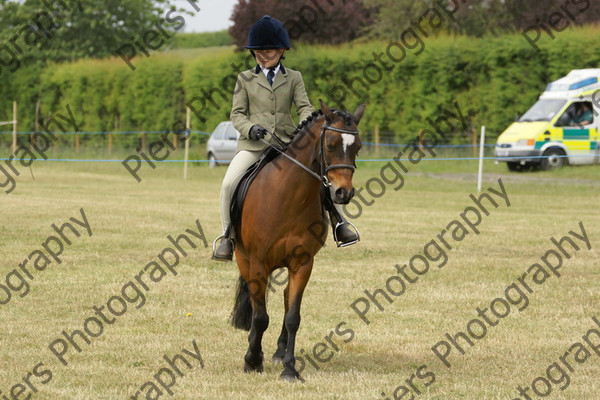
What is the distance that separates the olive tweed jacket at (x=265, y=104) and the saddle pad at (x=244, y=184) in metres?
0.17

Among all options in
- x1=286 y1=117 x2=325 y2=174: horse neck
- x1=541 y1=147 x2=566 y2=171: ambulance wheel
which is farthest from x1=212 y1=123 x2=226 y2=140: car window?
x1=286 y1=117 x2=325 y2=174: horse neck

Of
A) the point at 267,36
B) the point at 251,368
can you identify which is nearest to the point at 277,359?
the point at 251,368

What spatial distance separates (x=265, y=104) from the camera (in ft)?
23.3

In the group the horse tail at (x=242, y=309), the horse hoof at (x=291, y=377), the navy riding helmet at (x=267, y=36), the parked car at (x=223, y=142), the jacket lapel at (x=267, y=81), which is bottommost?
the parked car at (x=223, y=142)

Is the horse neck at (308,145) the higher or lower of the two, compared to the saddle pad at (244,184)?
higher

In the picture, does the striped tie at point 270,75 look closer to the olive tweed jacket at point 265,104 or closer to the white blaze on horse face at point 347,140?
the olive tweed jacket at point 265,104

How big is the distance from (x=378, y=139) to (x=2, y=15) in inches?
1063

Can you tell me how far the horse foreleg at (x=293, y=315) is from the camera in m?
6.59

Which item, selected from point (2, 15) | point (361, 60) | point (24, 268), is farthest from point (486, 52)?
point (2, 15)

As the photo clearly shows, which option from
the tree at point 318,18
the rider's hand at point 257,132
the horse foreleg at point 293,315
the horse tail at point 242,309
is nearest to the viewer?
the horse foreleg at point 293,315

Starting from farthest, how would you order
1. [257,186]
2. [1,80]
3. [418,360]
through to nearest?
[1,80]
[418,360]
[257,186]

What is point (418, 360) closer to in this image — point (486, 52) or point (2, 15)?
point (486, 52)

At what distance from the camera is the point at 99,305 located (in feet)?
30.9

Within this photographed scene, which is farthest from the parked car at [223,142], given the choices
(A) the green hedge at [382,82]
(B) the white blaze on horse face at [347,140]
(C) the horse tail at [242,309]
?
(B) the white blaze on horse face at [347,140]
